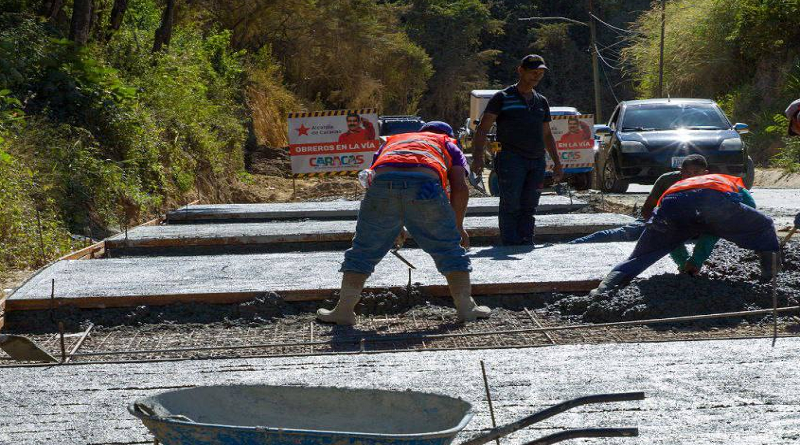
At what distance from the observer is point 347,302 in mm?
5711

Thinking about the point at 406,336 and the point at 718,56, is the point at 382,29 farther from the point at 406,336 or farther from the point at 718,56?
the point at 406,336

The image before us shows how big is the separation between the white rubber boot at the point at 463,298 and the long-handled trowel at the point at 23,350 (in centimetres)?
223

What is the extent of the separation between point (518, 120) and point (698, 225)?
228 centimetres

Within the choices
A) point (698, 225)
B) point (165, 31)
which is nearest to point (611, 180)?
point (165, 31)

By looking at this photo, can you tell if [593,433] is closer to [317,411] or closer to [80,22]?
[317,411]

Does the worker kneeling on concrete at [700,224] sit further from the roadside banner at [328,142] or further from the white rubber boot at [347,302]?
the roadside banner at [328,142]

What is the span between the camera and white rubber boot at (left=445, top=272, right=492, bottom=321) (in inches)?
225

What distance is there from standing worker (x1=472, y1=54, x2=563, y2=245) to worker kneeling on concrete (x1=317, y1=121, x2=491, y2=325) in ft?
7.77

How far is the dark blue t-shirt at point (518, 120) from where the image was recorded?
26.8 feet

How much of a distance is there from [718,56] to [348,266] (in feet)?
92.4

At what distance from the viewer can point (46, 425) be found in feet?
12.0

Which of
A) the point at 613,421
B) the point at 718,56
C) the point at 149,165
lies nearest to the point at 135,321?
the point at 613,421

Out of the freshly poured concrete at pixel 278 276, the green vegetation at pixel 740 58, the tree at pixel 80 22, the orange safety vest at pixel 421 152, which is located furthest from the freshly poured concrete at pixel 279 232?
the green vegetation at pixel 740 58

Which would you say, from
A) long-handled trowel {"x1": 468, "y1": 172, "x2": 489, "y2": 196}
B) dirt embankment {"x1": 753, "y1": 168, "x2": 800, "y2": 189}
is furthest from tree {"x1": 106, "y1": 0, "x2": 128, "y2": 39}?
dirt embankment {"x1": 753, "y1": 168, "x2": 800, "y2": 189}
